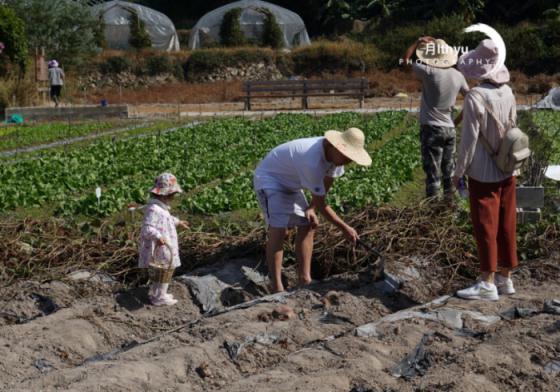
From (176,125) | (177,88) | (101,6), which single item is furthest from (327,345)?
(101,6)

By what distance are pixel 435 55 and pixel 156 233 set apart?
4.06 metres

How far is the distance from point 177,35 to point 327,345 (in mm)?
44211

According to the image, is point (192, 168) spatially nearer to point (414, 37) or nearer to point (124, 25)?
point (414, 37)

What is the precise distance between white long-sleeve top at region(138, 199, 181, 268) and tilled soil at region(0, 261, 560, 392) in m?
0.37

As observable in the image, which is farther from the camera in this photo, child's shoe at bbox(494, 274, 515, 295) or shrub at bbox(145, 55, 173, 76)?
shrub at bbox(145, 55, 173, 76)

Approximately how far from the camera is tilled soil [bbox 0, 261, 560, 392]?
17.1 feet

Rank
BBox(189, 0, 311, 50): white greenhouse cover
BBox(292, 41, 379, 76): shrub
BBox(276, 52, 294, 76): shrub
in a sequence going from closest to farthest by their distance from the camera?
1. BBox(292, 41, 379, 76): shrub
2. BBox(276, 52, 294, 76): shrub
3. BBox(189, 0, 311, 50): white greenhouse cover

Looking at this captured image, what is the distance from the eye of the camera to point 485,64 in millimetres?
6980

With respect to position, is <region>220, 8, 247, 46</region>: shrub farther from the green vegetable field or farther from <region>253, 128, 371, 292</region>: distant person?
<region>253, 128, 371, 292</region>: distant person

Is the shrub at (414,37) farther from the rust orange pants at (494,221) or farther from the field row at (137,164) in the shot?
the rust orange pants at (494,221)

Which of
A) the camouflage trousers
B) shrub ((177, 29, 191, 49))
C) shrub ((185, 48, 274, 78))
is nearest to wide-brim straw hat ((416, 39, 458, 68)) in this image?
the camouflage trousers

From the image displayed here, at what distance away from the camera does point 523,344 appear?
5.78 metres

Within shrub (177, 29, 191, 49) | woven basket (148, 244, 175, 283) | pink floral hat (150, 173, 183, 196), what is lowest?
woven basket (148, 244, 175, 283)

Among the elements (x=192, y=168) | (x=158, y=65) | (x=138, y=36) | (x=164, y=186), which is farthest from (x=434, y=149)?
(x=138, y=36)
